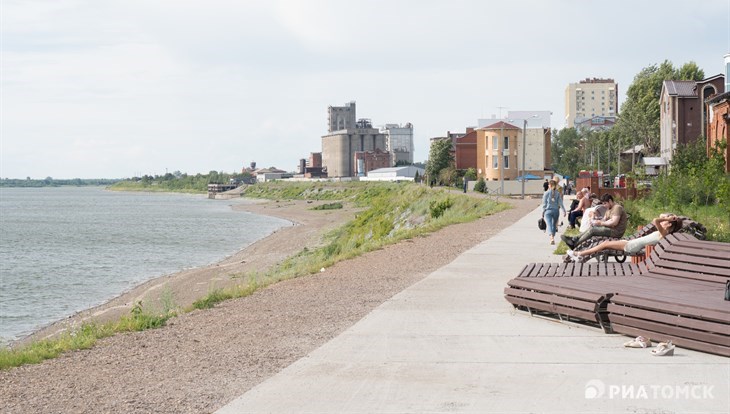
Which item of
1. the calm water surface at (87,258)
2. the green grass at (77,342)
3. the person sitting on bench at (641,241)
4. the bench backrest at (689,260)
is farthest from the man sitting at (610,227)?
the calm water surface at (87,258)

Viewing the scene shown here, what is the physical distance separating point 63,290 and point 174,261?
38.2ft

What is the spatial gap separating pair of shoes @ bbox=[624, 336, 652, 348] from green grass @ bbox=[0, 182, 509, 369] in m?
6.48

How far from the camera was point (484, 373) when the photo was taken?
7.87 metres

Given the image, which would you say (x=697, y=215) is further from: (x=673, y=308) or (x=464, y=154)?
(x=464, y=154)

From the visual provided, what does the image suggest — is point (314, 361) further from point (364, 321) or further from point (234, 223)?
point (234, 223)

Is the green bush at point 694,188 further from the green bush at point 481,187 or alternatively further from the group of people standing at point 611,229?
the green bush at point 481,187

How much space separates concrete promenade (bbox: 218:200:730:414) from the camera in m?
6.86

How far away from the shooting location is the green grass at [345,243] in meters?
11.2

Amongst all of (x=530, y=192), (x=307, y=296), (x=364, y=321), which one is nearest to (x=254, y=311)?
(x=307, y=296)

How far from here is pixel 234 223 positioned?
3246 inches

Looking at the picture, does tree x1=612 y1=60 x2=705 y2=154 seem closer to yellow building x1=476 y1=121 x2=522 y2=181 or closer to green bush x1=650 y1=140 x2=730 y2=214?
yellow building x1=476 y1=121 x2=522 y2=181

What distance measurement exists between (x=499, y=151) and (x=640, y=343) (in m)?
68.7

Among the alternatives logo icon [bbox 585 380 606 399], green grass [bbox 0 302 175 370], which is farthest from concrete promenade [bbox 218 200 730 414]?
green grass [bbox 0 302 175 370]

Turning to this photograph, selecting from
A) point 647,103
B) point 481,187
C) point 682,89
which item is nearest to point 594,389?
point 682,89
